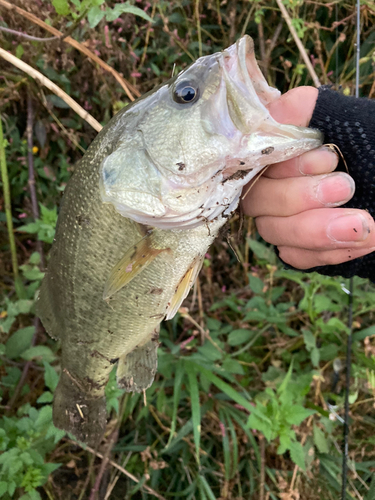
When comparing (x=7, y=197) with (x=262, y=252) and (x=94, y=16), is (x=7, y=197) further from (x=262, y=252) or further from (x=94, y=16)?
(x=262, y=252)

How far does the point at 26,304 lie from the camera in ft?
6.27

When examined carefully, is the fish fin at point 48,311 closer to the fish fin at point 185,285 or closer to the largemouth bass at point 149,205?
the largemouth bass at point 149,205

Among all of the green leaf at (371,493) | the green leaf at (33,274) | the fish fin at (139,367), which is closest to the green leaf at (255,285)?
the fish fin at (139,367)

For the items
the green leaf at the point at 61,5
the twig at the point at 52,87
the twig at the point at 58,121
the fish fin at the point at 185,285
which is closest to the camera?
the fish fin at the point at 185,285

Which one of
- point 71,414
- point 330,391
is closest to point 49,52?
point 71,414

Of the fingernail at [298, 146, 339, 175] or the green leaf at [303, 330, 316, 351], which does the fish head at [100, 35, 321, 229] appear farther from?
the green leaf at [303, 330, 316, 351]

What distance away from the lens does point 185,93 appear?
3.07 ft

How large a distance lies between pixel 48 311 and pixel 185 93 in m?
1.10

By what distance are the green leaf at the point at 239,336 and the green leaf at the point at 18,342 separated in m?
1.12

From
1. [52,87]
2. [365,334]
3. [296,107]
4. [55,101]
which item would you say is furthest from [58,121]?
[365,334]

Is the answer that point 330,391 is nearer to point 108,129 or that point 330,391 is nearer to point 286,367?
point 286,367

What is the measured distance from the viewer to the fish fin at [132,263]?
1.10m

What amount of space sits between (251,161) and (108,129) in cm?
50

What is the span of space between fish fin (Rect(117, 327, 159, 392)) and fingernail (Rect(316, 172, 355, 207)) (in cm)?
92
